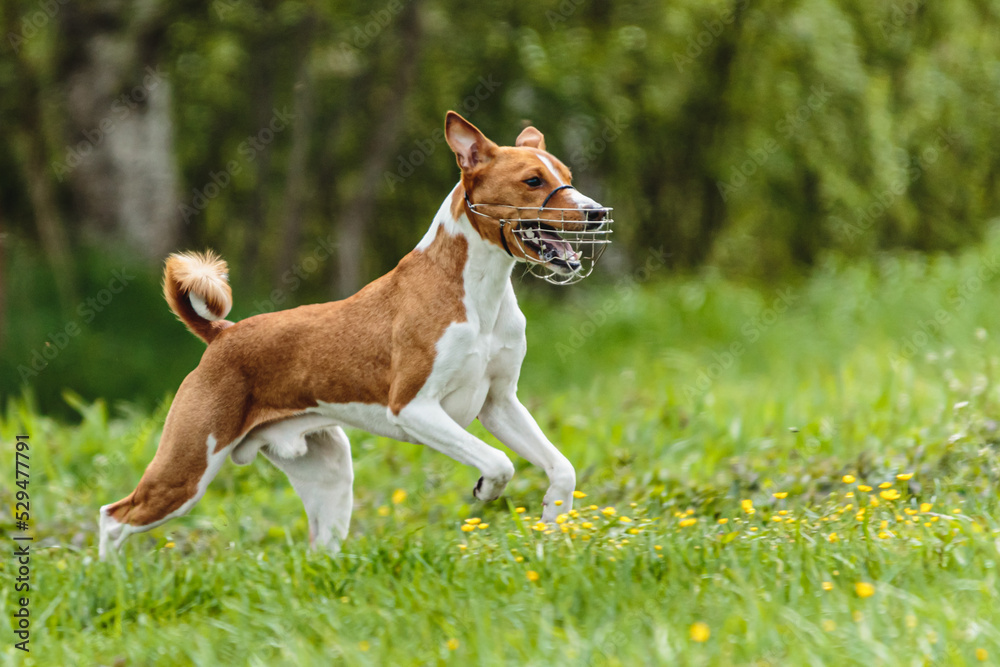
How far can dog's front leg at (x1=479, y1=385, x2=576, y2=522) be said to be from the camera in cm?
435

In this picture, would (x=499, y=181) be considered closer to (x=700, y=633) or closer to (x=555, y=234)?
(x=555, y=234)

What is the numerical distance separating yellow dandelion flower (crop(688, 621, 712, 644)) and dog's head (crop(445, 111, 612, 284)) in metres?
1.28

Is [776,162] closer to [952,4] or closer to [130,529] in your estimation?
[952,4]

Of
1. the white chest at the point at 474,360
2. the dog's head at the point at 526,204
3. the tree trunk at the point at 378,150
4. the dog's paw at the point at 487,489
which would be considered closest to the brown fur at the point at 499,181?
the dog's head at the point at 526,204

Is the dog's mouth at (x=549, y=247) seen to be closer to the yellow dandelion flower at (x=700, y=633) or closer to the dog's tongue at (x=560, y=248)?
the dog's tongue at (x=560, y=248)

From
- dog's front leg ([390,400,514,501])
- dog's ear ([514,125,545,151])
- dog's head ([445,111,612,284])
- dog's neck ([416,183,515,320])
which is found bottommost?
dog's front leg ([390,400,514,501])

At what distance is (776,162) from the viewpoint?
13.3m

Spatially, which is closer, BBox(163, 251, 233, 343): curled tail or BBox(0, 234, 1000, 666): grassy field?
BBox(0, 234, 1000, 666): grassy field

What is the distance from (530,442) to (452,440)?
40cm

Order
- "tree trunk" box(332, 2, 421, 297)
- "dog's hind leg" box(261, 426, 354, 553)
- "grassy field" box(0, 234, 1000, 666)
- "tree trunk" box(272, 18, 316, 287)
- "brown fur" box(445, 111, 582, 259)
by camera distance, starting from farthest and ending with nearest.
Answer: "tree trunk" box(272, 18, 316, 287) → "tree trunk" box(332, 2, 421, 297) → "dog's hind leg" box(261, 426, 354, 553) → "brown fur" box(445, 111, 582, 259) → "grassy field" box(0, 234, 1000, 666)

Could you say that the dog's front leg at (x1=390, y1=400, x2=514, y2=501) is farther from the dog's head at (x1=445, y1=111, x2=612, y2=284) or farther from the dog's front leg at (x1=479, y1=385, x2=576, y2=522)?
the dog's head at (x1=445, y1=111, x2=612, y2=284)

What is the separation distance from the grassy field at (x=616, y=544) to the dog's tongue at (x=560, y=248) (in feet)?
3.40

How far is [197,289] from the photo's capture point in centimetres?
456

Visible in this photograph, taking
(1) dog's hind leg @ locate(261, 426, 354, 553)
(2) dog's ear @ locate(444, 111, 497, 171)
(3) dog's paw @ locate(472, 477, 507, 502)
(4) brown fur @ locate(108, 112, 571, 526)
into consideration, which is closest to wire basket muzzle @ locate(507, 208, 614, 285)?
(4) brown fur @ locate(108, 112, 571, 526)
